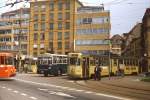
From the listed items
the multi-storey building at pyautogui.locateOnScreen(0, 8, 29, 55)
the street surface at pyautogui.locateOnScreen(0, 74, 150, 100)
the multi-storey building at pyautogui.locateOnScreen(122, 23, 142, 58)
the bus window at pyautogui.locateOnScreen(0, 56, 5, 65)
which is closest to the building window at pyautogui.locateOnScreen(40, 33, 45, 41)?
the multi-storey building at pyautogui.locateOnScreen(0, 8, 29, 55)

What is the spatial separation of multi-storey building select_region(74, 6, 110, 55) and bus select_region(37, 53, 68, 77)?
5609 centimetres

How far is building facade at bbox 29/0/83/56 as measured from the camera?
116938 mm

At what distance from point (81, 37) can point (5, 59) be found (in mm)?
73895

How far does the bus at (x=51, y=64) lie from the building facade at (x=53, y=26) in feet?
209

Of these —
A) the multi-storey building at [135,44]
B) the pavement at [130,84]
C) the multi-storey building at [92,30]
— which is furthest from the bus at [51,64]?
the multi-storey building at [92,30]

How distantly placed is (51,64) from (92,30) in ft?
199

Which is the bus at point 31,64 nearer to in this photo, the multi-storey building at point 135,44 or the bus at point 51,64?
the bus at point 51,64

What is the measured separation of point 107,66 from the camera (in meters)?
50.0

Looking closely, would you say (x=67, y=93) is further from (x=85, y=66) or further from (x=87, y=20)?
Result: (x=87, y=20)

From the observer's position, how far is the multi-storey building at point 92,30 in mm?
108000

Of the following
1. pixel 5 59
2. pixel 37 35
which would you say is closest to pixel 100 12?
pixel 37 35

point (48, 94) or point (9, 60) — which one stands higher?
point (9, 60)

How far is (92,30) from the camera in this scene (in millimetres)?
109750

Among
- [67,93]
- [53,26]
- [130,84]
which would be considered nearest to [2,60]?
[130,84]
